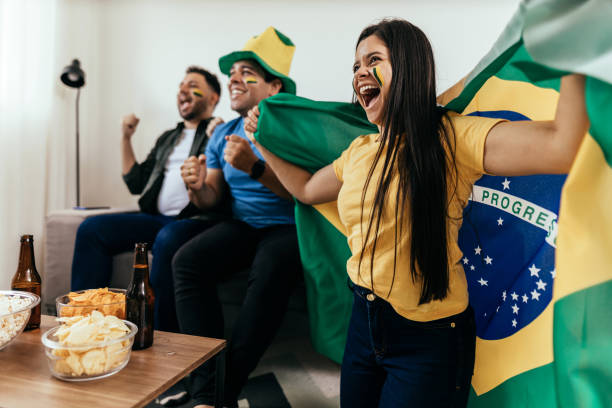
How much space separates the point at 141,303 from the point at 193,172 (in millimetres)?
814

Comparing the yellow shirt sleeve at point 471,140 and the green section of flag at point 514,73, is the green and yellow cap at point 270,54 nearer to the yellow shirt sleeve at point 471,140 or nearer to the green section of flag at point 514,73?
the green section of flag at point 514,73

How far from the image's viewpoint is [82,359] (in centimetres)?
62

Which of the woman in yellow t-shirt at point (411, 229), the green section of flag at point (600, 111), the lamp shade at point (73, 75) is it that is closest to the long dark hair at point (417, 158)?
the woman in yellow t-shirt at point (411, 229)

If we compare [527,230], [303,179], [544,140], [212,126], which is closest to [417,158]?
[544,140]

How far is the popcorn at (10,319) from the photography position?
0.69m

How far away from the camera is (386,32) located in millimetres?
792

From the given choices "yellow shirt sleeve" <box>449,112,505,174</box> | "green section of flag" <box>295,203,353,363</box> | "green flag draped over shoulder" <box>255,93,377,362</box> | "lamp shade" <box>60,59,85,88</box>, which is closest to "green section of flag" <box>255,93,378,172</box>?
"green flag draped over shoulder" <box>255,93,377,362</box>

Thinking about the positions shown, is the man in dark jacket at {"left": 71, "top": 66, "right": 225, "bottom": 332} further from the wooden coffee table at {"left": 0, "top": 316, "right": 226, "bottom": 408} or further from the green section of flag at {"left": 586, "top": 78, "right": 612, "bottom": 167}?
the green section of flag at {"left": 586, "top": 78, "right": 612, "bottom": 167}

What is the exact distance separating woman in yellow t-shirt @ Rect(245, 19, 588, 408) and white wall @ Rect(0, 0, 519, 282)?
1.35 meters

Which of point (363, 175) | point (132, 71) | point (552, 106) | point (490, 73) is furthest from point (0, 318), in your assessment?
point (132, 71)

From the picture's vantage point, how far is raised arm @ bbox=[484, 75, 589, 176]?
0.54m

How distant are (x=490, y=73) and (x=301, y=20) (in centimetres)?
165

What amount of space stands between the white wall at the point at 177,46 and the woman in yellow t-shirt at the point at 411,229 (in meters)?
1.35

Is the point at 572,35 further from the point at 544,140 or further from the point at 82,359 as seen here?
the point at 82,359
